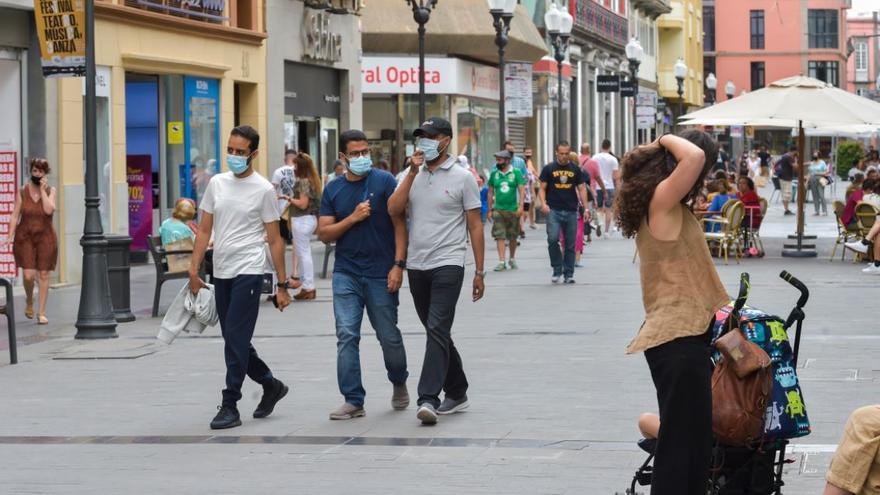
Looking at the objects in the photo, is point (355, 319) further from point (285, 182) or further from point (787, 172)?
point (787, 172)

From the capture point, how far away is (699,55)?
95000 mm

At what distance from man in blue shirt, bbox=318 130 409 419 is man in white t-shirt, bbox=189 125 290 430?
0.37 meters

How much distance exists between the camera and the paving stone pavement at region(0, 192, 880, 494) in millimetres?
8234

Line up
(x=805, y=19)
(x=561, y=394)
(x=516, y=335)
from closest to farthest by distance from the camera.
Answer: (x=561, y=394) → (x=516, y=335) → (x=805, y=19)

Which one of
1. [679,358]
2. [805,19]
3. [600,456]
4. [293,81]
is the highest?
[805,19]

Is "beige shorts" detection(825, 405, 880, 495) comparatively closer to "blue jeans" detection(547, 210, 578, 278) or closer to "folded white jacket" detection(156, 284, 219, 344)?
"folded white jacket" detection(156, 284, 219, 344)

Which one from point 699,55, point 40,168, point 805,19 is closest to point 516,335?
point 40,168

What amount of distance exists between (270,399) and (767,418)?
4837 mm

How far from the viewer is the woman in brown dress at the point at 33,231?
56.4 feet

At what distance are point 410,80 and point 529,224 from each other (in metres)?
5.08

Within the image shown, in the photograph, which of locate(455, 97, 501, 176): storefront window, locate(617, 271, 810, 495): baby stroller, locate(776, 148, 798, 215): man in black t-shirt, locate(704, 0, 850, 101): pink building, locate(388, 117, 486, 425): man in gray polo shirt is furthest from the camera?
locate(704, 0, 850, 101): pink building

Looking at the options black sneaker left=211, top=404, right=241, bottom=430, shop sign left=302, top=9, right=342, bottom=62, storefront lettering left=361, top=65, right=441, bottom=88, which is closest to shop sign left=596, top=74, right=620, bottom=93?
storefront lettering left=361, top=65, right=441, bottom=88

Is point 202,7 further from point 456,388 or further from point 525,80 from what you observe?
point 456,388

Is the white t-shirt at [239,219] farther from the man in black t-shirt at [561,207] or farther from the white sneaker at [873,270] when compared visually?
the white sneaker at [873,270]
